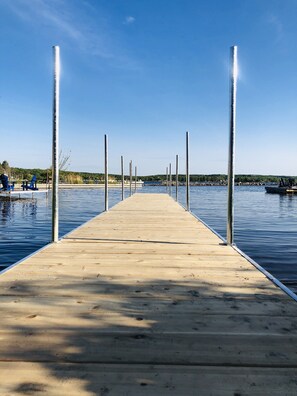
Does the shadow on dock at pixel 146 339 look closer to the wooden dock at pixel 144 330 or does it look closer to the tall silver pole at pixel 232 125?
the wooden dock at pixel 144 330

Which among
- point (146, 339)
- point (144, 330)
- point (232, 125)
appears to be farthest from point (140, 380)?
point (232, 125)

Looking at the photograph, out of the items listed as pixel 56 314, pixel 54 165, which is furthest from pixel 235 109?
pixel 56 314

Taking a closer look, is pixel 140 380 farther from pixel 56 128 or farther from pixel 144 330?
pixel 56 128

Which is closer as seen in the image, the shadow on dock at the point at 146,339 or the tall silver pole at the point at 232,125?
the shadow on dock at the point at 146,339

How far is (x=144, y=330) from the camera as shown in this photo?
2057 mm

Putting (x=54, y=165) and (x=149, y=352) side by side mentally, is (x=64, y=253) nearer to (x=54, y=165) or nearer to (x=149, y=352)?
(x=54, y=165)

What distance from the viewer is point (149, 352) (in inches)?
70.7

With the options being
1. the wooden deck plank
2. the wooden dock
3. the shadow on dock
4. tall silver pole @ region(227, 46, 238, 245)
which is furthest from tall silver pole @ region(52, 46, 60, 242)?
the wooden deck plank

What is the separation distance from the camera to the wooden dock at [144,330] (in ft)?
5.07

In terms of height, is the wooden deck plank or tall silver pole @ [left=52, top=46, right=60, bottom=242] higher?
tall silver pole @ [left=52, top=46, right=60, bottom=242]

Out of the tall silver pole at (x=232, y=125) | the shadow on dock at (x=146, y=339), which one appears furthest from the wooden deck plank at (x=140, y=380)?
the tall silver pole at (x=232, y=125)

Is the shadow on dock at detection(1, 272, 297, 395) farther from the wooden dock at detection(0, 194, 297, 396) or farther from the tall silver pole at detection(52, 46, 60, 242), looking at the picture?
the tall silver pole at detection(52, 46, 60, 242)

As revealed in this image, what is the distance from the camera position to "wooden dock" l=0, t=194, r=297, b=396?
5.07 ft

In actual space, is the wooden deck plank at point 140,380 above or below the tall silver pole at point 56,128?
below
